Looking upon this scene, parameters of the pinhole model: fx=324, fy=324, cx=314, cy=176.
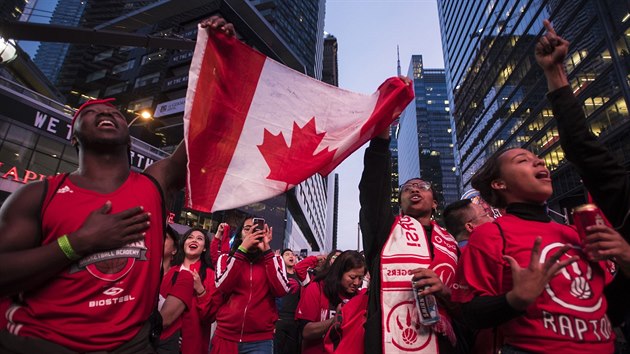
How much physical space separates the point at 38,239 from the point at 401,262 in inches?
79.9

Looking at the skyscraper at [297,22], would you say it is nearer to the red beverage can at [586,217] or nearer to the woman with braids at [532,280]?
the woman with braids at [532,280]

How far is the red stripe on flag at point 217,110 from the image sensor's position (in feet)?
7.72

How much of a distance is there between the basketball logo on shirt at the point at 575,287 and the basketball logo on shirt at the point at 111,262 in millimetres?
2074

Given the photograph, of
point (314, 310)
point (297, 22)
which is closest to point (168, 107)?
point (297, 22)

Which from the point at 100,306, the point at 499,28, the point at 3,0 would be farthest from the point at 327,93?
the point at 3,0

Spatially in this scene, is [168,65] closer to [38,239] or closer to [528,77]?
[528,77]

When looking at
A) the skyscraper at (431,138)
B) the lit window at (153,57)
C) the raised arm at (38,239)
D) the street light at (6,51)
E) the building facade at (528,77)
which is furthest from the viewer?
the skyscraper at (431,138)

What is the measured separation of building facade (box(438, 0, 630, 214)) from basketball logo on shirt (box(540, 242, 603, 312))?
16.7 ft

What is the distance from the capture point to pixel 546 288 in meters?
1.60

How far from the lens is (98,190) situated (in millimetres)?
1771

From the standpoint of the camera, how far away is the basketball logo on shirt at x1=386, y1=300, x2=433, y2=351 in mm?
2023

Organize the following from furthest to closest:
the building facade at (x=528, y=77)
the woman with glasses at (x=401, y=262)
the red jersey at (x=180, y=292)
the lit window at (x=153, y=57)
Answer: the lit window at (x=153, y=57) < the building facade at (x=528, y=77) < the red jersey at (x=180, y=292) < the woman with glasses at (x=401, y=262)

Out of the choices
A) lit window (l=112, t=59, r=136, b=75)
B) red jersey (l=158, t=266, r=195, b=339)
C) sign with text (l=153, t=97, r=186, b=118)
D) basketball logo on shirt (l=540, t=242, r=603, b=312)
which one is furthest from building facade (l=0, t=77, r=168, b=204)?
lit window (l=112, t=59, r=136, b=75)

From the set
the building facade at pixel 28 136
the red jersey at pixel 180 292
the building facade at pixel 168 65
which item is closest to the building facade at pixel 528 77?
the red jersey at pixel 180 292
